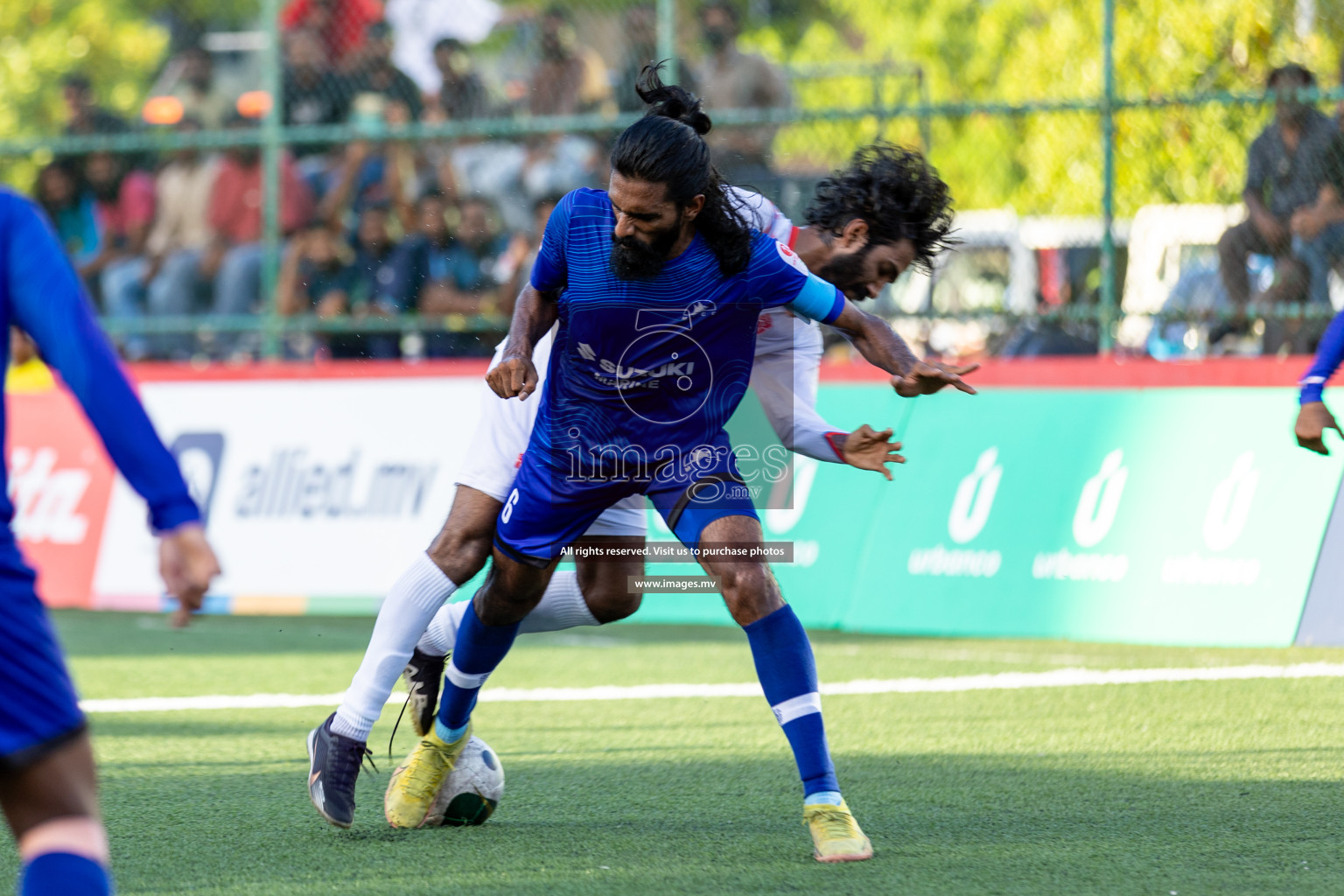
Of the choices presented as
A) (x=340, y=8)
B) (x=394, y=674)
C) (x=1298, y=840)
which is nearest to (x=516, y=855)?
(x=394, y=674)

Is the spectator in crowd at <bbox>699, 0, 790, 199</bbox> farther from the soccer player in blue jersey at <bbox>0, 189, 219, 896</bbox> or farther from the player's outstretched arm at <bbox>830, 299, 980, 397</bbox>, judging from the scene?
the soccer player in blue jersey at <bbox>0, 189, 219, 896</bbox>

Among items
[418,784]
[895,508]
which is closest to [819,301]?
[418,784]

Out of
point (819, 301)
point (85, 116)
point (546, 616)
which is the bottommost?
point (85, 116)

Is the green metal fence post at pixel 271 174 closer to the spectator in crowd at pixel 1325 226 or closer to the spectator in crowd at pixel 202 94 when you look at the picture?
the spectator in crowd at pixel 202 94

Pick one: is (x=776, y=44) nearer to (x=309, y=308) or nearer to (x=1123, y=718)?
(x=309, y=308)

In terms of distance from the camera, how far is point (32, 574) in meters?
2.68

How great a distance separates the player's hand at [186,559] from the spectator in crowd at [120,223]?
10115 millimetres

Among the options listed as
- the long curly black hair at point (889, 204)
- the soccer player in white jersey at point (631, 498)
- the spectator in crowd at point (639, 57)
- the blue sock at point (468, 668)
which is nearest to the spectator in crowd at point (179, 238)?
the spectator in crowd at point (639, 57)

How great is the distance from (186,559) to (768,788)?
3.11 m

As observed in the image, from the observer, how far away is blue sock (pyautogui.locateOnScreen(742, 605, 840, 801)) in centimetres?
457

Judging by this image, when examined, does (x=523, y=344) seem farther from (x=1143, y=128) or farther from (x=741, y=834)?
(x=1143, y=128)

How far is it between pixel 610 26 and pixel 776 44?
1070cm

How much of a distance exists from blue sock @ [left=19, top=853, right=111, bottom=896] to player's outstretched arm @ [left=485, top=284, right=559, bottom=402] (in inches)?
83.4

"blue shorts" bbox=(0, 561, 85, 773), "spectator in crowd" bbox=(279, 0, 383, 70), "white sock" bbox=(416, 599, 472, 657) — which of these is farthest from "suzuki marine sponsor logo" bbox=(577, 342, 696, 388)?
"spectator in crowd" bbox=(279, 0, 383, 70)
